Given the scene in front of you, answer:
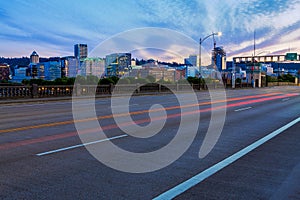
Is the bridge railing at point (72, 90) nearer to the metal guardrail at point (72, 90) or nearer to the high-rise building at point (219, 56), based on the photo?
the metal guardrail at point (72, 90)

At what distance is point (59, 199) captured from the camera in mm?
4207

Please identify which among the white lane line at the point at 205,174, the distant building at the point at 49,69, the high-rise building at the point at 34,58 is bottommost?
the white lane line at the point at 205,174

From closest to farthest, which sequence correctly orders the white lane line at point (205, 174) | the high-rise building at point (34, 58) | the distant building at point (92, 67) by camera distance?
1. the white lane line at point (205, 174)
2. the distant building at point (92, 67)
3. the high-rise building at point (34, 58)

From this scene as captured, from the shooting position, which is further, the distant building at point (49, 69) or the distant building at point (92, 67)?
the distant building at point (49, 69)

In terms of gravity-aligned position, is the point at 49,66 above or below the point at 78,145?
above

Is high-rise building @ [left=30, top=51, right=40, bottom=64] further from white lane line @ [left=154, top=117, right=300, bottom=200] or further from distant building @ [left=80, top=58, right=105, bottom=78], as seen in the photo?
white lane line @ [left=154, top=117, right=300, bottom=200]

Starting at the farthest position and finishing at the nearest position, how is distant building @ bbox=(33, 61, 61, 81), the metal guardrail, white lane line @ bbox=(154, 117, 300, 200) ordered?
distant building @ bbox=(33, 61, 61, 81) < the metal guardrail < white lane line @ bbox=(154, 117, 300, 200)

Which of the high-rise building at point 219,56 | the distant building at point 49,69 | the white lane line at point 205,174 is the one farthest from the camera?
the distant building at point 49,69

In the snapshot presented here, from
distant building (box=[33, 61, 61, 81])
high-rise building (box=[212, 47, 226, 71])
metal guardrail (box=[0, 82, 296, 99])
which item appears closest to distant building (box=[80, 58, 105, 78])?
metal guardrail (box=[0, 82, 296, 99])

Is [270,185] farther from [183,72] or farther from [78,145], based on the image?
[183,72]

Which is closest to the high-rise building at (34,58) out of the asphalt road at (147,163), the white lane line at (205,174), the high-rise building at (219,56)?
the high-rise building at (219,56)

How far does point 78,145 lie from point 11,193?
10.4 ft

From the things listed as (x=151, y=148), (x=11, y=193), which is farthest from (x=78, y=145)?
(x=11, y=193)

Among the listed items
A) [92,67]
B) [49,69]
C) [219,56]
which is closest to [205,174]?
[92,67]
